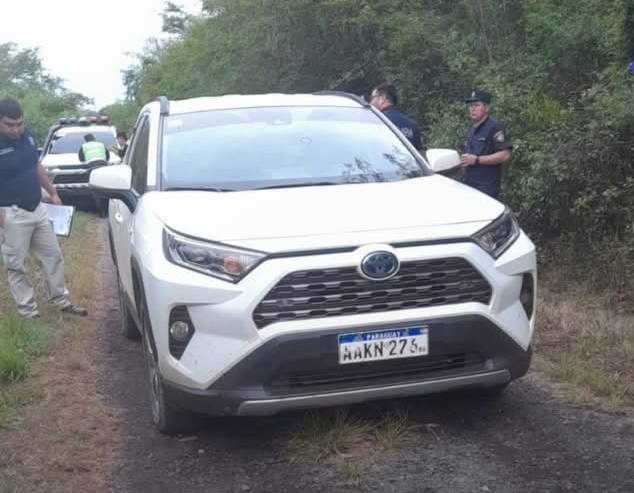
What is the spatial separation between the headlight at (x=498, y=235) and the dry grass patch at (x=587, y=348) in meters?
1.11

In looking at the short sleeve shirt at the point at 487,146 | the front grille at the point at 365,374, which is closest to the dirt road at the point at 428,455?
the front grille at the point at 365,374

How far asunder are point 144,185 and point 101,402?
1328mm

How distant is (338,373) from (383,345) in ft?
0.83

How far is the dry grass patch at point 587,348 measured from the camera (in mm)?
5152

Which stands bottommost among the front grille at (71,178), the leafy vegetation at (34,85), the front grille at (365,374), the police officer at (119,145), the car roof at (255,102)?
the leafy vegetation at (34,85)

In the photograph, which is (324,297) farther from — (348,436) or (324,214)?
(348,436)

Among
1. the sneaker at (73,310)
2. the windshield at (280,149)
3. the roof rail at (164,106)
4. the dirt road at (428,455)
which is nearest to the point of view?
the dirt road at (428,455)

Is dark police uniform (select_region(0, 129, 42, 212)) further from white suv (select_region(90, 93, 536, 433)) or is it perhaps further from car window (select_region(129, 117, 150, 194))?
white suv (select_region(90, 93, 536, 433))

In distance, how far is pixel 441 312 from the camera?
425 centimetres

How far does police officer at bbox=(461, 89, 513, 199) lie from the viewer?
760cm

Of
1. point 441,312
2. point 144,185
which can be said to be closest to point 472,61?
point 144,185

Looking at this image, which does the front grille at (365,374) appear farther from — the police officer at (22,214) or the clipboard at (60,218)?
the clipboard at (60,218)

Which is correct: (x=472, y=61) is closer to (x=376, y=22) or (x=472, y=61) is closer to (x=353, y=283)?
(x=376, y=22)

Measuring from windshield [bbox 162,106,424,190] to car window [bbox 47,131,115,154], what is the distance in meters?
12.2
